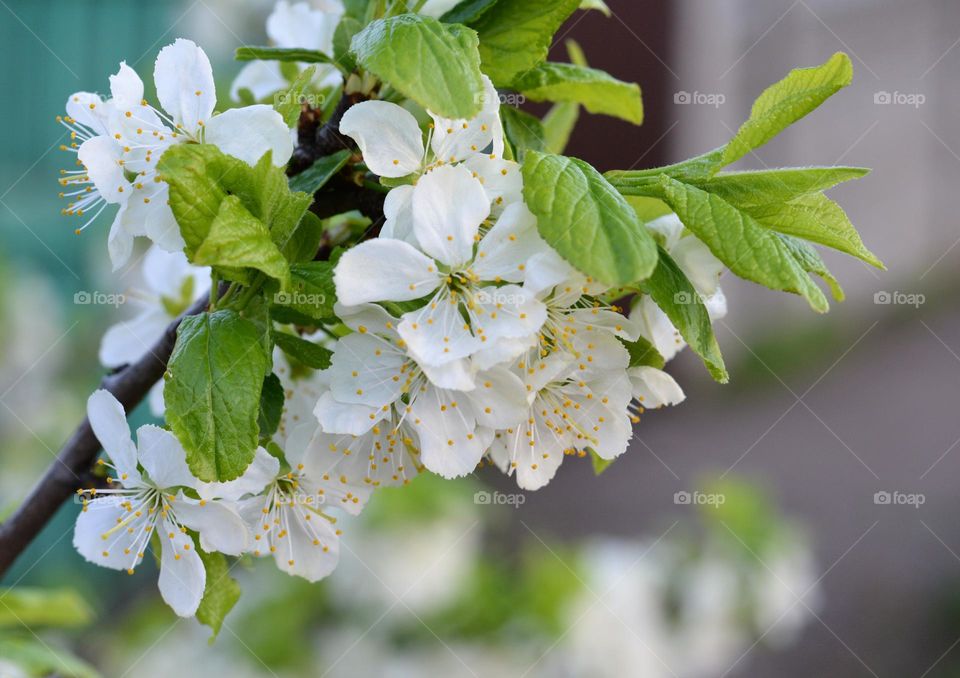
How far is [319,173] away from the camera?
1.92ft

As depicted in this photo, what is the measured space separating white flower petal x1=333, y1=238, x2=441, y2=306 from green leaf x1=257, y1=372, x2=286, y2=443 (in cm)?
10

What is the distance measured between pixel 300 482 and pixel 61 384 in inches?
64.4

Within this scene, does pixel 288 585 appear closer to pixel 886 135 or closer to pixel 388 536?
pixel 388 536

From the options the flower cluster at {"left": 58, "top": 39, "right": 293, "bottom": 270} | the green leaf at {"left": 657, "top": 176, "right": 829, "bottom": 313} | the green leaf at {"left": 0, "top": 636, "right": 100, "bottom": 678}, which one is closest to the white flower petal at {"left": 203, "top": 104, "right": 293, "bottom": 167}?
the flower cluster at {"left": 58, "top": 39, "right": 293, "bottom": 270}

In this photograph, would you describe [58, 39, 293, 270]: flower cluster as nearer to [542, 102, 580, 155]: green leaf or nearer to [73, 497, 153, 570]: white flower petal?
[73, 497, 153, 570]: white flower petal

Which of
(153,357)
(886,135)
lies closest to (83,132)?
(153,357)

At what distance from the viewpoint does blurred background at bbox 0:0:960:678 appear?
160 centimetres

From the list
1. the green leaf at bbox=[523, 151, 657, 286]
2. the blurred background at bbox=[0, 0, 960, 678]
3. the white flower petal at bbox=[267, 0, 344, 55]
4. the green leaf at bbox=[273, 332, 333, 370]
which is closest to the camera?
the green leaf at bbox=[523, 151, 657, 286]

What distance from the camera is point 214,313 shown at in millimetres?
527

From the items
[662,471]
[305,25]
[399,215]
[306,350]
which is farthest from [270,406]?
[662,471]

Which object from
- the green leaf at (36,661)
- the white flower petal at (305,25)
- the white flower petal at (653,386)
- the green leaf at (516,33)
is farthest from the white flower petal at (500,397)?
the green leaf at (36,661)

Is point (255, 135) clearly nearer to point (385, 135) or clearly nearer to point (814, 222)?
point (385, 135)

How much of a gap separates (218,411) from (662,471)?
3.96 meters

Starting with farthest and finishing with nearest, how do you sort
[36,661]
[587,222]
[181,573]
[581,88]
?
[36,661], [581,88], [181,573], [587,222]
